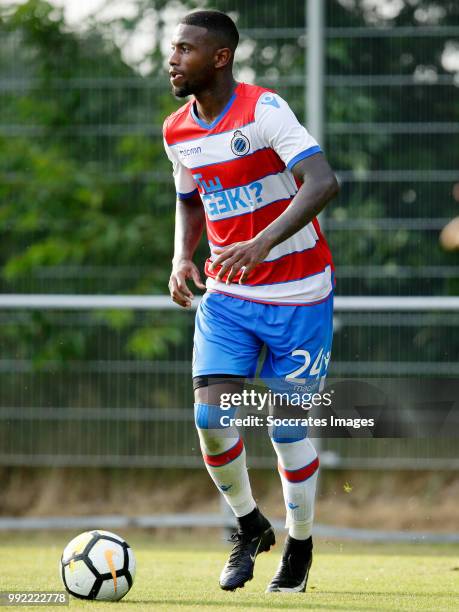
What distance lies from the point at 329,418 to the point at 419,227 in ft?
7.35

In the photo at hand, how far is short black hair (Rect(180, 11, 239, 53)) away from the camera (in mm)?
4535

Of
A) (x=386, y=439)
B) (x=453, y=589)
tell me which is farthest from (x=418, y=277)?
(x=453, y=589)

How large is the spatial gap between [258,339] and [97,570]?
3.31 ft

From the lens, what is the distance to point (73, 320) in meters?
7.55

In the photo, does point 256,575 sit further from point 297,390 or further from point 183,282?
point 183,282

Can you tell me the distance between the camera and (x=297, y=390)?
4.68m

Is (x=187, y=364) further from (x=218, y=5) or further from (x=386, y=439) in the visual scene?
(x=218, y=5)

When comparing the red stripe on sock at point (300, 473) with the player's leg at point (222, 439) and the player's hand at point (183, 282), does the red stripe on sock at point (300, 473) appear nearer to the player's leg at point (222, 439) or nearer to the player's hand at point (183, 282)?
the player's leg at point (222, 439)

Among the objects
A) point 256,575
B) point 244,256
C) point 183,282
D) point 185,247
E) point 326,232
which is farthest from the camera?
point 326,232

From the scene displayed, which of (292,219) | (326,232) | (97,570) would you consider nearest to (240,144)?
(292,219)

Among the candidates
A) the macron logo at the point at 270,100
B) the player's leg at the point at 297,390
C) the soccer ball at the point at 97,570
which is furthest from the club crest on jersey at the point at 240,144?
the soccer ball at the point at 97,570

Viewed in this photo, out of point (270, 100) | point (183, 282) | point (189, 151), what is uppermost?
point (270, 100)

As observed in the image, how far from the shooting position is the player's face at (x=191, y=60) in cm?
451

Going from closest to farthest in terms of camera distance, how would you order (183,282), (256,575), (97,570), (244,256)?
(244,256) < (97,570) < (183,282) < (256,575)
